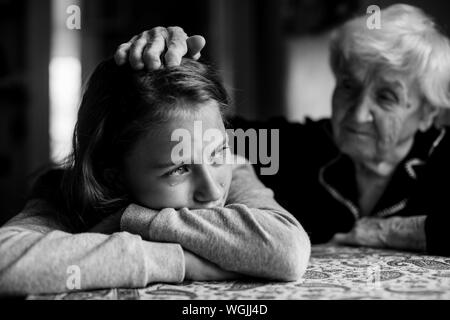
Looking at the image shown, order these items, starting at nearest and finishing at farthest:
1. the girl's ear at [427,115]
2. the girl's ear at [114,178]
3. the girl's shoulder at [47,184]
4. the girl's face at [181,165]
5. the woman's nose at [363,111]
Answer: the girl's face at [181,165]
the girl's ear at [114,178]
the girl's shoulder at [47,184]
the woman's nose at [363,111]
the girl's ear at [427,115]

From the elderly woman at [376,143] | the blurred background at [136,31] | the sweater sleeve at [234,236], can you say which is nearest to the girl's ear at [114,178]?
the sweater sleeve at [234,236]

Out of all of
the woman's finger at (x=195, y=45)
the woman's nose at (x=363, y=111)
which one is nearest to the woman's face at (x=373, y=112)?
the woman's nose at (x=363, y=111)

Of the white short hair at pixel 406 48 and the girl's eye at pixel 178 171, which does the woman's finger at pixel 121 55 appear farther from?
the white short hair at pixel 406 48

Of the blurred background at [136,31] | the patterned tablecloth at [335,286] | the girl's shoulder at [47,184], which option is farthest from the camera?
the blurred background at [136,31]

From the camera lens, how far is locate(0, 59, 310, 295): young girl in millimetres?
858

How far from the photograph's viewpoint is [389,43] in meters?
1.45

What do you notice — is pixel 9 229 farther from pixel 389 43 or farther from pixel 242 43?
pixel 242 43

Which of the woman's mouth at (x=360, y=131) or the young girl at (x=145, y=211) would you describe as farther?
the woman's mouth at (x=360, y=131)

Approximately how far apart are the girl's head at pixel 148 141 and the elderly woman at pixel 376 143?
0.51m

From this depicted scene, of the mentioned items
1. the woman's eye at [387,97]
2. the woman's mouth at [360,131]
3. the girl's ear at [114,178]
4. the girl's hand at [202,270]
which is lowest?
the girl's hand at [202,270]

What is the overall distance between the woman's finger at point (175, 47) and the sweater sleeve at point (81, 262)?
0.32m

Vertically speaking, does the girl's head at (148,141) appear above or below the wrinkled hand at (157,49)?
below

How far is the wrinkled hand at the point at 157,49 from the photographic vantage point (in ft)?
3.23
